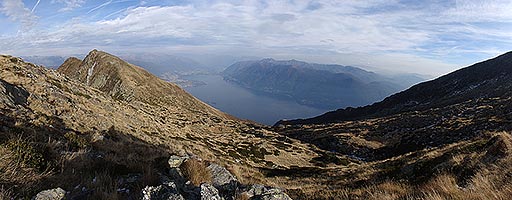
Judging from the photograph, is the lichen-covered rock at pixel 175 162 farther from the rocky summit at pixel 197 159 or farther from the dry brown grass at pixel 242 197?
the dry brown grass at pixel 242 197

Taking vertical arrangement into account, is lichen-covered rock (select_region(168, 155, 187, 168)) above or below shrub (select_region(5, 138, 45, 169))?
below

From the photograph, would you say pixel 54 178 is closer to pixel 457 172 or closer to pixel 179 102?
pixel 457 172

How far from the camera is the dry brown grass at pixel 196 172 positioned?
7544 mm

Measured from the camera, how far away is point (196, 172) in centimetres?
793

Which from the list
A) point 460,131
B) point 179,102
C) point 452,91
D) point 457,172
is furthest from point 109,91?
point 452,91

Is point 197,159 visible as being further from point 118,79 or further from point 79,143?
point 118,79

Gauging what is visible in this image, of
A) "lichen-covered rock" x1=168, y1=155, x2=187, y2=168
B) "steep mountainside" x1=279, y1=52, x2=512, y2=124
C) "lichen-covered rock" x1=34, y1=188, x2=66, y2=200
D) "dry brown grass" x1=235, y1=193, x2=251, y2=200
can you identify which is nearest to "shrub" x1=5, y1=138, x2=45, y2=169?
"lichen-covered rock" x1=34, y1=188, x2=66, y2=200

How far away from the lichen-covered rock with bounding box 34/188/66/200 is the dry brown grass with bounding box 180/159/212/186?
2749 mm

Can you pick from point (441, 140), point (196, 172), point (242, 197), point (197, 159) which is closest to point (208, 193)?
point (242, 197)

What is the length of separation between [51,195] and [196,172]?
3311 mm

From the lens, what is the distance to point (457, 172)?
978cm

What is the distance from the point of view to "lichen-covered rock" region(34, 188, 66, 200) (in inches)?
207

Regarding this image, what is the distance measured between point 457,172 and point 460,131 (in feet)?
151

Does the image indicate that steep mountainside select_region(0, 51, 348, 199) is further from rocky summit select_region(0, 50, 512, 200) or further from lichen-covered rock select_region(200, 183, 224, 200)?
lichen-covered rock select_region(200, 183, 224, 200)
